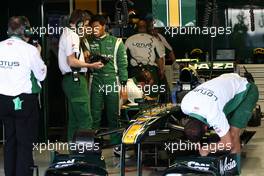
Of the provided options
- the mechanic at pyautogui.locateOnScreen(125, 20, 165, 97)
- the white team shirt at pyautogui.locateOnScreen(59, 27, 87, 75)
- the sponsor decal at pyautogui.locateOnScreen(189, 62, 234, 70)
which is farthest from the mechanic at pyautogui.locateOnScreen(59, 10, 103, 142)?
the sponsor decal at pyautogui.locateOnScreen(189, 62, 234, 70)

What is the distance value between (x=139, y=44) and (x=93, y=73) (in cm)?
132

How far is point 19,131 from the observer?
5.41 m

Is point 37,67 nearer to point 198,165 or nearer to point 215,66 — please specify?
point 198,165

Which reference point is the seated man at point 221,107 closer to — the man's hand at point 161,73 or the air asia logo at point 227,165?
the air asia logo at point 227,165

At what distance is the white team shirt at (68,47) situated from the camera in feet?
21.6

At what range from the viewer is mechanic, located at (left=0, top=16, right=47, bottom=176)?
535 cm

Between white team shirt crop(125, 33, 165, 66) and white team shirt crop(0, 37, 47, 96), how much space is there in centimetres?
304

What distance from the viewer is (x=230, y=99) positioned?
5344 mm

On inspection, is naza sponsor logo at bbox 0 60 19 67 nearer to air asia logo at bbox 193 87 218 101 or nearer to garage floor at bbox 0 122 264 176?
garage floor at bbox 0 122 264 176

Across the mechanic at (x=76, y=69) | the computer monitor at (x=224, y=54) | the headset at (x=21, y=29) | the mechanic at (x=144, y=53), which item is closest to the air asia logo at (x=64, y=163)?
the headset at (x=21, y=29)

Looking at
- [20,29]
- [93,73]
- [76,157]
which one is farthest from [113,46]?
[76,157]

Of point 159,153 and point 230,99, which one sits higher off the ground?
point 230,99

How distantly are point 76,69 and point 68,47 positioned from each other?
25cm

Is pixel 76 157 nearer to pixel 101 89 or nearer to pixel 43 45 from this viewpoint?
pixel 101 89
